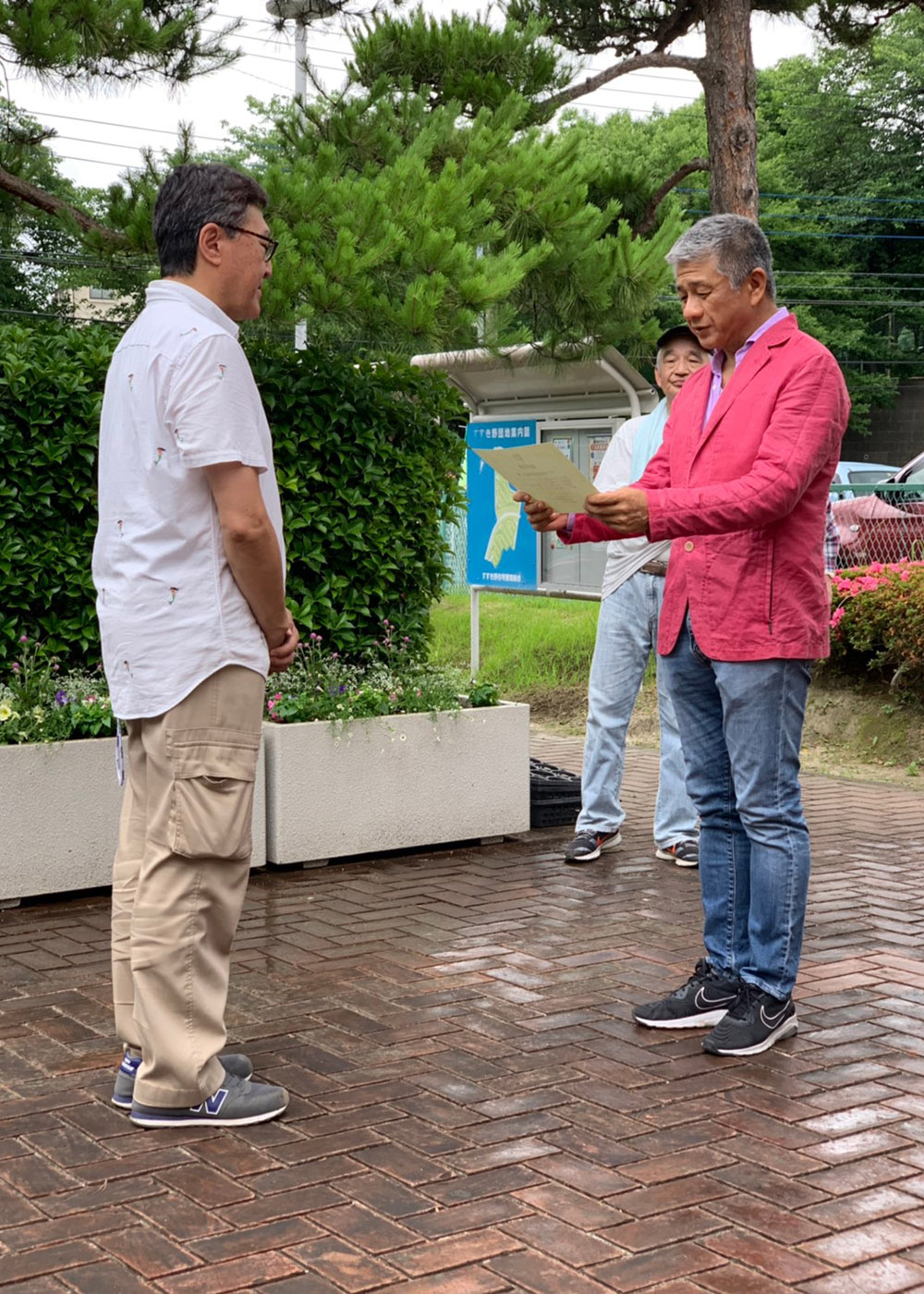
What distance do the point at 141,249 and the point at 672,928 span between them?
3.53 m

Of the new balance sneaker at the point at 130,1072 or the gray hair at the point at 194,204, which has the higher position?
the gray hair at the point at 194,204

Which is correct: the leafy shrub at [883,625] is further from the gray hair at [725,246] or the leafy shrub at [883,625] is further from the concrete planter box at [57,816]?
the gray hair at [725,246]

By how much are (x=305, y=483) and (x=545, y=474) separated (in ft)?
10.1

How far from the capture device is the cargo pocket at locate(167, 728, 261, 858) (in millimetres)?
3434

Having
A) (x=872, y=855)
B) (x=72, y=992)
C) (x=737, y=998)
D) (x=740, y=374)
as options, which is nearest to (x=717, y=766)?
(x=737, y=998)

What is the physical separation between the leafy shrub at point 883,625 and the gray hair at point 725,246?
→ 18.5 feet

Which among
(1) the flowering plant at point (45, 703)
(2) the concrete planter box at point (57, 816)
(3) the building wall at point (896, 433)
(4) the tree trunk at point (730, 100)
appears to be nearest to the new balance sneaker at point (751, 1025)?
(2) the concrete planter box at point (57, 816)

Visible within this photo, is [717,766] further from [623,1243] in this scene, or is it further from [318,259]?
[318,259]

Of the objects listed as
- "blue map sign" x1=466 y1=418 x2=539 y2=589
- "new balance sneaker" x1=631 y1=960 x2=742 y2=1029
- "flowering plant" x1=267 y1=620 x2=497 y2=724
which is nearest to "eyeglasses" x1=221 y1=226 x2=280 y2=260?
"new balance sneaker" x1=631 y1=960 x2=742 y2=1029

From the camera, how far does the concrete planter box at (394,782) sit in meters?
6.26

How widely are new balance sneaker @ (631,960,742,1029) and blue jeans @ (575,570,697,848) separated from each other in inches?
83.2

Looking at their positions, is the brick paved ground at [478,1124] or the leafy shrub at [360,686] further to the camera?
the leafy shrub at [360,686]

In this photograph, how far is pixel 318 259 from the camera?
19.4ft

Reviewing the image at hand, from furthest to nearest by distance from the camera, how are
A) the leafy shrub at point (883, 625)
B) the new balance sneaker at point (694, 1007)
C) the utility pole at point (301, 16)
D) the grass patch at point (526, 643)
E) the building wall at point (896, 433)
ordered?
the building wall at point (896, 433)
the grass patch at point (526, 643)
the leafy shrub at point (883, 625)
the utility pole at point (301, 16)
the new balance sneaker at point (694, 1007)
